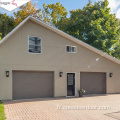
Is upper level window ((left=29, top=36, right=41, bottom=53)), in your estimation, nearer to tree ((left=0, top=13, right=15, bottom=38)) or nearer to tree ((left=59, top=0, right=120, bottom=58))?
tree ((left=59, top=0, right=120, bottom=58))

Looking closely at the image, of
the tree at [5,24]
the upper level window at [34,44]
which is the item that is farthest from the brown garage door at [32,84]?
the tree at [5,24]

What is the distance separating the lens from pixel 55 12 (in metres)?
27.6

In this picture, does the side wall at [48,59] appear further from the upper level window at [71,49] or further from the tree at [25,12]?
the tree at [25,12]

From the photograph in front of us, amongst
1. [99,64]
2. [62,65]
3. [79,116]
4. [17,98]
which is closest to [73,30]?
[99,64]

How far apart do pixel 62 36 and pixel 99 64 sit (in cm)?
457

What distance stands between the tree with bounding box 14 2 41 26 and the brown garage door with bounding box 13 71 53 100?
14.8 meters

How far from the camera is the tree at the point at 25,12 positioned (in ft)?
82.9

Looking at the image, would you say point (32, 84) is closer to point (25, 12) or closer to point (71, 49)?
point (71, 49)

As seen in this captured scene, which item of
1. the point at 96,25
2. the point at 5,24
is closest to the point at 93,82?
the point at 96,25

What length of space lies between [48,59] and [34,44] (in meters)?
1.62

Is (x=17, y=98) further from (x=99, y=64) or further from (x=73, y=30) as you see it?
(x=73, y=30)

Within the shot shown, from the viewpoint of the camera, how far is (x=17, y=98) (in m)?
12.0

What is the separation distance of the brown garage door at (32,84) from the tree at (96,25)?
11.4 metres

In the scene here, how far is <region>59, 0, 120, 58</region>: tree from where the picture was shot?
73.8 ft
